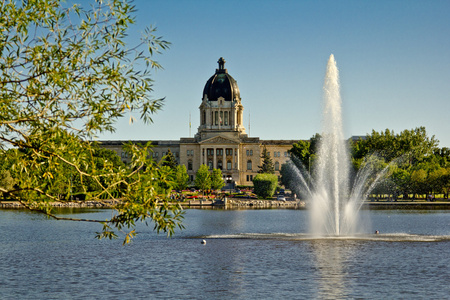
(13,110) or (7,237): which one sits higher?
(13,110)

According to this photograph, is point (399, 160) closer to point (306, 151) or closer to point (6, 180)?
point (306, 151)

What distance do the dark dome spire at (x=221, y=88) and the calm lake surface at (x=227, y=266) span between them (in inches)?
5415

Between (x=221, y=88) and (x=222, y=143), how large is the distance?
18.0m

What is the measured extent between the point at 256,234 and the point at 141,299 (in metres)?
23.5

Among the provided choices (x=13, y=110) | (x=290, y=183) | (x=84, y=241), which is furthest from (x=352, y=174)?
(x=13, y=110)

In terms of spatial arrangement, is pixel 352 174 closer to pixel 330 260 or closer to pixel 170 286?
pixel 330 260

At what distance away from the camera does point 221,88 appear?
18288 cm

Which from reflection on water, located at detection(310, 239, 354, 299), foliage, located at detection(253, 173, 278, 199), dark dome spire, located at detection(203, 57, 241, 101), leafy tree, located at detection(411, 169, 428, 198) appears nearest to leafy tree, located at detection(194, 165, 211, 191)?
foliage, located at detection(253, 173, 278, 199)

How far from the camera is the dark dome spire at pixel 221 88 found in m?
183

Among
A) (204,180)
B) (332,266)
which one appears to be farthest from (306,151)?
(332,266)

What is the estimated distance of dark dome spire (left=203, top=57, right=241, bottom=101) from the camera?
18262 cm

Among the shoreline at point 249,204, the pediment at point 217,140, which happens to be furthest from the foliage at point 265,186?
the pediment at point 217,140

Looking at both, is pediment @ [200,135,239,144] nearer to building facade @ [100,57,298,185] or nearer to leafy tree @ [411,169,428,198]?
building facade @ [100,57,298,185]

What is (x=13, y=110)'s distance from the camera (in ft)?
47.5
